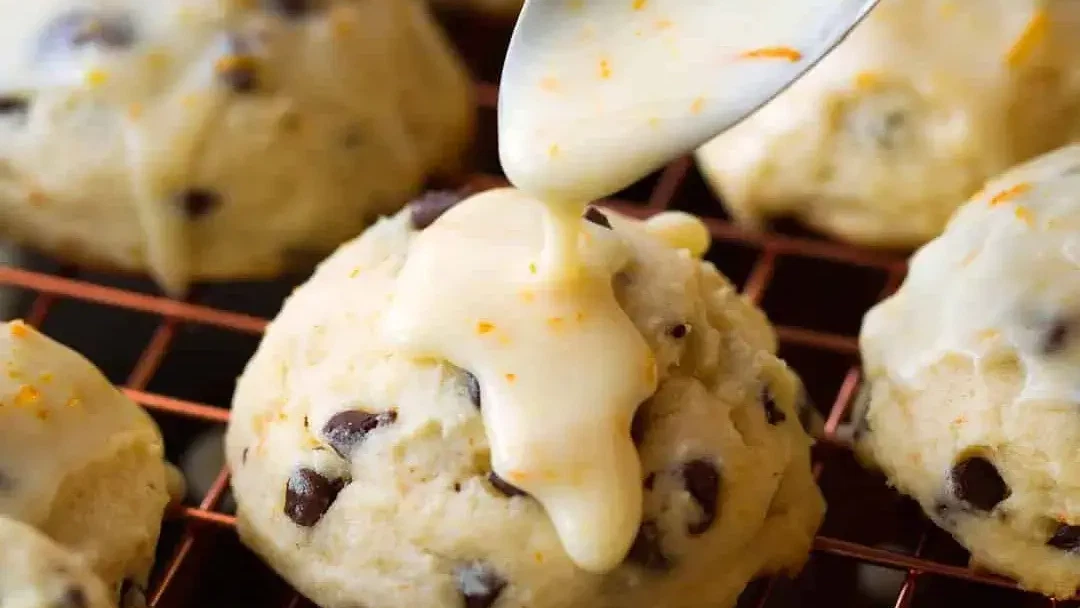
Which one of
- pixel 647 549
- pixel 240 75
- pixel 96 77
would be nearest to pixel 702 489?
pixel 647 549

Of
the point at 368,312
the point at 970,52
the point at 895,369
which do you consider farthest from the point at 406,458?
the point at 970,52

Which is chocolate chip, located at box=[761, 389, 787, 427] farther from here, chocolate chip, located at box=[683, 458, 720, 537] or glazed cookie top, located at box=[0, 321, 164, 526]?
glazed cookie top, located at box=[0, 321, 164, 526]

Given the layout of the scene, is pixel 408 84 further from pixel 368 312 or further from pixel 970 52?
pixel 970 52

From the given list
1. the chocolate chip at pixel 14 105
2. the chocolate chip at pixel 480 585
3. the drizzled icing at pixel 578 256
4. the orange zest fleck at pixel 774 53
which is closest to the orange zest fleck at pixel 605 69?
the drizzled icing at pixel 578 256

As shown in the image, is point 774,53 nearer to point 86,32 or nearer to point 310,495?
point 310,495

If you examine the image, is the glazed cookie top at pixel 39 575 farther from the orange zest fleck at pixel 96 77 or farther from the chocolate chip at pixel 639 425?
the orange zest fleck at pixel 96 77

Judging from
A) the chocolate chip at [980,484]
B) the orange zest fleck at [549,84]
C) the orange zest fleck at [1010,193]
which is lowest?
the chocolate chip at [980,484]
